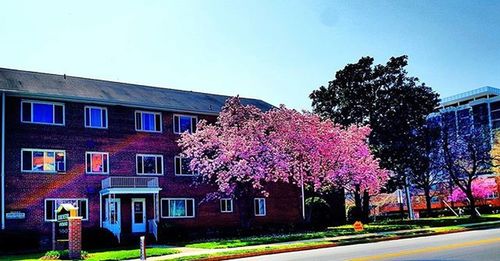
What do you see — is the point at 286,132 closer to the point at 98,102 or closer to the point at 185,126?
the point at 185,126

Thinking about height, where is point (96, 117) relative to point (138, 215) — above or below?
above

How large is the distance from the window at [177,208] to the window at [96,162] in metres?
4.58

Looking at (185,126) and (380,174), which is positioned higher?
(185,126)

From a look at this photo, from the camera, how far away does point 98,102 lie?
33969mm

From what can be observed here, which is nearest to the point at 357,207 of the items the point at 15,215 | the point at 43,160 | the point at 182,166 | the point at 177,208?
the point at 182,166

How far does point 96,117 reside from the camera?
113ft

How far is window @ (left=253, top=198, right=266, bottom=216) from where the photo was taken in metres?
41.3

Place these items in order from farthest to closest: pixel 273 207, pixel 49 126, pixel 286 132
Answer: pixel 273 207, pixel 286 132, pixel 49 126

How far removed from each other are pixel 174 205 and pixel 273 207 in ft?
28.5

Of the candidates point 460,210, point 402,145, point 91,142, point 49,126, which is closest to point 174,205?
point 91,142

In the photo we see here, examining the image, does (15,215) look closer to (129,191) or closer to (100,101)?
(129,191)

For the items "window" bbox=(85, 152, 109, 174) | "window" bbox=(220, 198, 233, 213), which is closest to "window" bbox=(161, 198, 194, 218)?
"window" bbox=(220, 198, 233, 213)

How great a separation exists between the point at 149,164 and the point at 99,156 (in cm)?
361

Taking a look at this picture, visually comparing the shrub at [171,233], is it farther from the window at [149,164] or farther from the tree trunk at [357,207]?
the tree trunk at [357,207]
